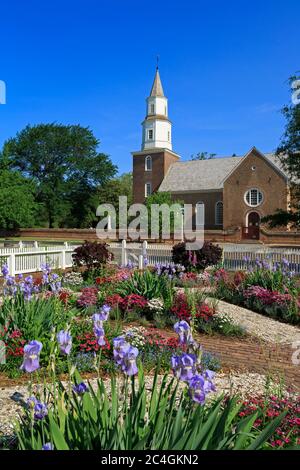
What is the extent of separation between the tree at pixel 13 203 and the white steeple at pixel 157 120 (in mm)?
17747

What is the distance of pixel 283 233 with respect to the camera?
37375 millimetres

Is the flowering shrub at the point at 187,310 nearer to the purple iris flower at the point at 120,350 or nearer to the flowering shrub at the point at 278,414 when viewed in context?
the flowering shrub at the point at 278,414

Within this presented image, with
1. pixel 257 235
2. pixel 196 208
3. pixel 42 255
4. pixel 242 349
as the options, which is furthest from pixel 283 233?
pixel 242 349

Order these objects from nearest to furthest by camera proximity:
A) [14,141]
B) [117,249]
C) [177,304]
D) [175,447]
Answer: [175,447], [177,304], [117,249], [14,141]

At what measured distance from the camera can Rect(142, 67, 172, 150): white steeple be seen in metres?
52.5

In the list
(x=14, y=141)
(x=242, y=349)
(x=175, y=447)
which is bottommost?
(x=242, y=349)

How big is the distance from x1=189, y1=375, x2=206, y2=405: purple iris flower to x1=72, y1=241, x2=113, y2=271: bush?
1134 cm

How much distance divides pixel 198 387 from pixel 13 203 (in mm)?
43927

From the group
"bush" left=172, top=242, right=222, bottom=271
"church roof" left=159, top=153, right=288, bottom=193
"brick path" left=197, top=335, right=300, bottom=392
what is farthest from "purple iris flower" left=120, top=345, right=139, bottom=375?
"church roof" left=159, top=153, right=288, bottom=193

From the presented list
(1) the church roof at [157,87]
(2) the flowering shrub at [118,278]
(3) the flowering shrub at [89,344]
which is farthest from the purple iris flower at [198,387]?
(1) the church roof at [157,87]

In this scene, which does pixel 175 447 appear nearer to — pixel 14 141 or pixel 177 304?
pixel 177 304

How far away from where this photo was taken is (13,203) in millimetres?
43125

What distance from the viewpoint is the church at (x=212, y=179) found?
41438 mm

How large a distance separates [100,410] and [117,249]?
17.0 metres
